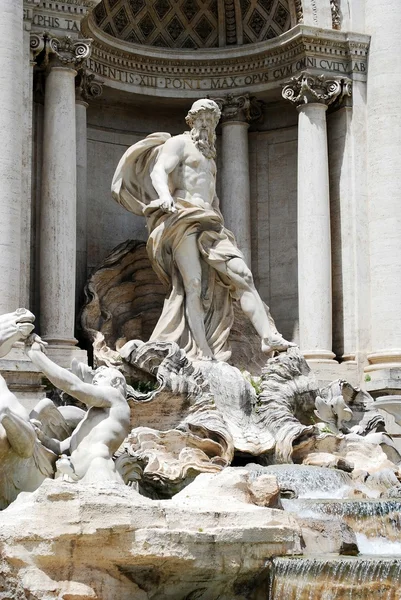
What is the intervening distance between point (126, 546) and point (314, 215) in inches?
413

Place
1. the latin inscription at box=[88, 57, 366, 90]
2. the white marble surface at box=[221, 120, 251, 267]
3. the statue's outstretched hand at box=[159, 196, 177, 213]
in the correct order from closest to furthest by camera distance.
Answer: the statue's outstretched hand at box=[159, 196, 177, 213] < the latin inscription at box=[88, 57, 366, 90] < the white marble surface at box=[221, 120, 251, 267]

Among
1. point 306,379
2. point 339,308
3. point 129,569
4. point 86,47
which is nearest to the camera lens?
point 129,569

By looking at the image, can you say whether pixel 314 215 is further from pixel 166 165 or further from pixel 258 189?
pixel 166 165

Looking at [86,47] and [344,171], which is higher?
[86,47]

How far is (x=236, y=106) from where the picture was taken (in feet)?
68.4

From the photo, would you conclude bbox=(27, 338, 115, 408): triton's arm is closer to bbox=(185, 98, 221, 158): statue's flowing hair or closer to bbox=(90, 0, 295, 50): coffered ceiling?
bbox=(185, 98, 221, 158): statue's flowing hair

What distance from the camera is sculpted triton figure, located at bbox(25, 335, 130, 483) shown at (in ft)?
40.9

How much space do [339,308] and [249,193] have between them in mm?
2716

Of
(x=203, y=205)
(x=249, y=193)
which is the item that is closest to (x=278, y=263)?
(x=249, y=193)

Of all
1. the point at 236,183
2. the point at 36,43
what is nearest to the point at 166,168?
the point at 36,43

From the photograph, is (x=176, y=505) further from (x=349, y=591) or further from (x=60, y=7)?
(x=60, y=7)

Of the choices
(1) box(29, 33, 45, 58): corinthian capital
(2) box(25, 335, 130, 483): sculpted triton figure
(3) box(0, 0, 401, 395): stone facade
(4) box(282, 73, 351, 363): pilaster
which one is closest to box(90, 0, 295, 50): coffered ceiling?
(3) box(0, 0, 401, 395): stone facade

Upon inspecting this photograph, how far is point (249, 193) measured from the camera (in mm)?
21188

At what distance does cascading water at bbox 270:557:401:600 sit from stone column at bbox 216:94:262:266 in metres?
10.7
